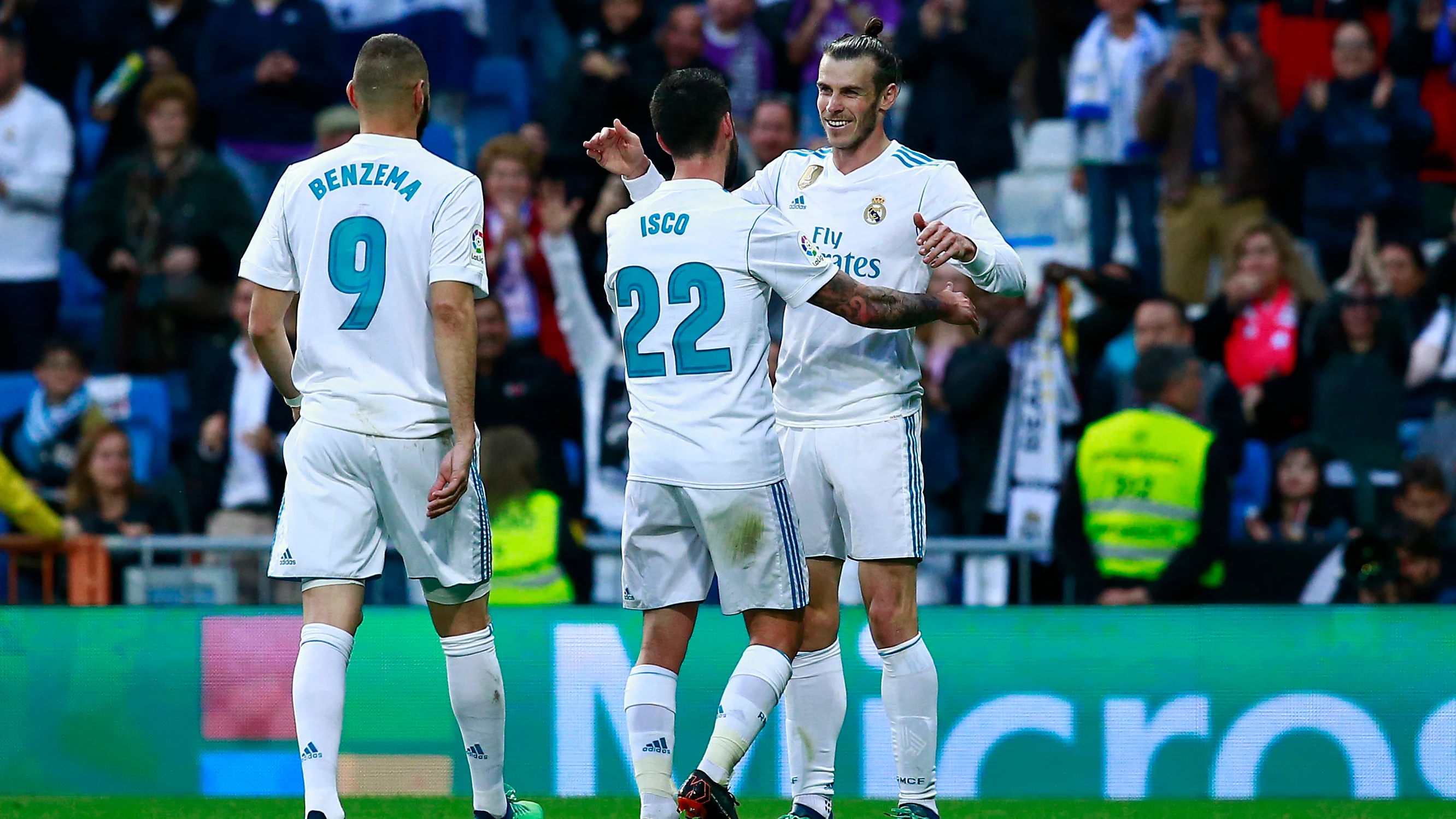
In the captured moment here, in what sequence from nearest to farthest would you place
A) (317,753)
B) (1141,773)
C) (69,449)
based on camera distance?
(317,753) → (1141,773) → (69,449)

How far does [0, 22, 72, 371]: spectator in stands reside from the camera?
12.0 metres

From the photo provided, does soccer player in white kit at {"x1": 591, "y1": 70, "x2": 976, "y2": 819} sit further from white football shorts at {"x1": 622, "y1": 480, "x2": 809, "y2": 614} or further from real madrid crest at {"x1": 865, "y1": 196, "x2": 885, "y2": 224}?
real madrid crest at {"x1": 865, "y1": 196, "x2": 885, "y2": 224}

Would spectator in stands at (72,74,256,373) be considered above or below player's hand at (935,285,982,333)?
above

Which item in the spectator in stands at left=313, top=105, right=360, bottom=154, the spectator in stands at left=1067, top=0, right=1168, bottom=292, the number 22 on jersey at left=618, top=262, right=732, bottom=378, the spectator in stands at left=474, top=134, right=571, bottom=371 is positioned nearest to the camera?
the number 22 on jersey at left=618, top=262, right=732, bottom=378

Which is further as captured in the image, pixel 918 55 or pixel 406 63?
pixel 918 55

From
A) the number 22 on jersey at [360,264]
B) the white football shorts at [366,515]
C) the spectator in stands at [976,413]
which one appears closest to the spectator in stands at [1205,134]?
the spectator in stands at [976,413]

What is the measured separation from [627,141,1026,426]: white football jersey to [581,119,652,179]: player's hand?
1.7 inches

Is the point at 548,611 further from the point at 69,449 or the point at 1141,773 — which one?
the point at 69,449

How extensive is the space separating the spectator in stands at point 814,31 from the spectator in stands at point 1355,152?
2.82m

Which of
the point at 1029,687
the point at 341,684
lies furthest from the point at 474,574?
the point at 1029,687

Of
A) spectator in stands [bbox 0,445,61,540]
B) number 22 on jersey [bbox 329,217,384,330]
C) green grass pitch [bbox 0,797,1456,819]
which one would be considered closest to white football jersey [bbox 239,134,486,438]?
number 22 on jersey [bbox 329,217,384,330]

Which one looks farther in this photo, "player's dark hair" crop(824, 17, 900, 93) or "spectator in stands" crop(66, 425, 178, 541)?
"spectator in stands" crop(66, 425, 178, 541)

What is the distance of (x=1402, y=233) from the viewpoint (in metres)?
11.3

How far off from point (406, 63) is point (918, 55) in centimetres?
681
